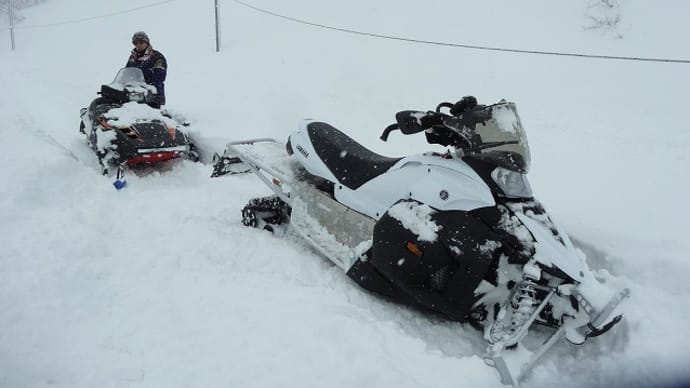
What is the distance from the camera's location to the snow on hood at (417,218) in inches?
105

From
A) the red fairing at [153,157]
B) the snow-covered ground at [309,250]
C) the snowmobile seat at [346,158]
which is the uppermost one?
the snowmobile seat at [346,158]

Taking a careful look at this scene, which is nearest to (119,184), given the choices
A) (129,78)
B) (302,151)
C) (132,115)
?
(132,115)

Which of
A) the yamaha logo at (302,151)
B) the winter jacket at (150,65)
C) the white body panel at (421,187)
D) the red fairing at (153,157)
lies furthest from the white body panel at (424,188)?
the winter jacket at (150,65)

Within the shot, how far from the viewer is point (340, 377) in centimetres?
222

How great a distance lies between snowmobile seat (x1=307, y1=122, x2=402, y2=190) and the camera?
3289mm

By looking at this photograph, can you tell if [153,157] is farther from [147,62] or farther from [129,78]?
[147,62]

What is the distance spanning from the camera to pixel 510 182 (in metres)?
2.66

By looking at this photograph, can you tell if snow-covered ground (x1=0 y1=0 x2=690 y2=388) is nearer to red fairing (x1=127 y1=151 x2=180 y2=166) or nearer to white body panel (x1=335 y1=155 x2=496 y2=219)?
red fairing (x1=127 y1=151 x2=180 y2=166)

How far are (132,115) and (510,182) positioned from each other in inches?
191

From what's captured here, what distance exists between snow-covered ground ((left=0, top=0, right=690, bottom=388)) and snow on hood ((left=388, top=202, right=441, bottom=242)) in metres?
0.60

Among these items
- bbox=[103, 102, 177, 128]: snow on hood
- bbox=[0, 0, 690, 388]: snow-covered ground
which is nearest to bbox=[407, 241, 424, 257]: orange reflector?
bbox=[0, 0, 690, 388]: snow-covered ground

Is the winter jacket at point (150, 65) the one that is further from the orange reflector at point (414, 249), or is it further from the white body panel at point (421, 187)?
the orange reflector at point (414, 249)

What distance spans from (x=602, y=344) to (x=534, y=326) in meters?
0.38

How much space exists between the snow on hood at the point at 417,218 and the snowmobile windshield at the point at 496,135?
45 centimetres
